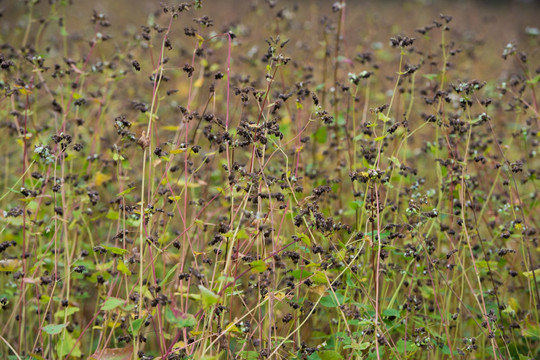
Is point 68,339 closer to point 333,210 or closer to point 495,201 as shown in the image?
point 333,210

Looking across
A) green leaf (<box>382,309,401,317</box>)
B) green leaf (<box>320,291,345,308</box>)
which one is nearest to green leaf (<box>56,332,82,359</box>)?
green leaf (<box>320,291,345,308</box>)

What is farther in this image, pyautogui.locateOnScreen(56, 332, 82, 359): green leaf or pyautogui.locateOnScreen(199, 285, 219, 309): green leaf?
pyautogui.locateOnScreen(56, 332, 82, 359): green leaf

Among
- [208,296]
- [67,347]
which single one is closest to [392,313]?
[208,296]

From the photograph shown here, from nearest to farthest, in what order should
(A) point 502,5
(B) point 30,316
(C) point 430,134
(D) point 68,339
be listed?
(D) point 68,339, (B) point 30,316, (C) point 430,134, (A) point 502,5

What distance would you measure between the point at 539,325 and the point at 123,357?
6.17 ft

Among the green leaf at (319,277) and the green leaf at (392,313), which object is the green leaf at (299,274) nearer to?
the green leaf at (319,277)

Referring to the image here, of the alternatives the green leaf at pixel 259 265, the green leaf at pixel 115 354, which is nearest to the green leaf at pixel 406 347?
the green leaf at pixel 259 265

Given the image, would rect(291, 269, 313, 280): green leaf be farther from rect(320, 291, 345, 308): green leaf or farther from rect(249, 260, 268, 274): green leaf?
rect(249, 260, 268, 274): green leaf

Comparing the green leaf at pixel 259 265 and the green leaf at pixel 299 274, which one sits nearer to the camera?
the green leaf at pixel 259 265

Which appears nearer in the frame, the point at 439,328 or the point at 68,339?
the point at 68,339

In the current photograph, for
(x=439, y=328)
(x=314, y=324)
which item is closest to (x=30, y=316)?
(x=314, y=324)

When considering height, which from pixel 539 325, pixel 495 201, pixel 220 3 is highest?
pixel 220 3

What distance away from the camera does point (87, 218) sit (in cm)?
336

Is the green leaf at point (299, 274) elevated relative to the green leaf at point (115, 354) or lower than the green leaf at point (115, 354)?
elevated
